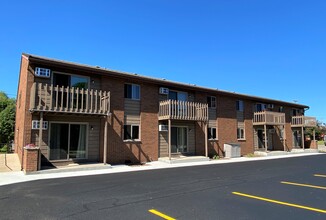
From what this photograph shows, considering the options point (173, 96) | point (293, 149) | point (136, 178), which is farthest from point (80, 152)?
point (293, 149)

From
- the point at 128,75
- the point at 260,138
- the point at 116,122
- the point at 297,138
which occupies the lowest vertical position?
the point at 297,138

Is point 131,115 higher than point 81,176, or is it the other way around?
point 131,115

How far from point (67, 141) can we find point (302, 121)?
25.9 metres

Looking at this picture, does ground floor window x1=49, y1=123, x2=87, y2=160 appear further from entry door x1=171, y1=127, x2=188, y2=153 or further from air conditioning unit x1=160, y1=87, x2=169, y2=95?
entry door x1=171, y1=127, x2=188, y2=153

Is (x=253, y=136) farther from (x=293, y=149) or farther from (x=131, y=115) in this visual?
(x=131, y=115)

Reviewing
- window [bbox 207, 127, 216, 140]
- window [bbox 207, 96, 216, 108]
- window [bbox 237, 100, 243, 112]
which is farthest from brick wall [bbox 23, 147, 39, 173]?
window [bbox 237, 100, 243, 112]

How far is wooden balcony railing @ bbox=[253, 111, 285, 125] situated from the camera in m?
24.3

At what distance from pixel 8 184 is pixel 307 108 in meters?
33.6

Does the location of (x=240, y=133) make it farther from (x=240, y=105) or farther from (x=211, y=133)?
(x=211, y=133)

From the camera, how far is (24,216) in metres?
5.59

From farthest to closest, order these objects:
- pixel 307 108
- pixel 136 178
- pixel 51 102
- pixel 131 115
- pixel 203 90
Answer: pixel 307 108, pixel 203 90, pixel 131 115, pixel 51 102, pixel 136 178

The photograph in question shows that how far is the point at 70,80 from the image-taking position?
1452cm

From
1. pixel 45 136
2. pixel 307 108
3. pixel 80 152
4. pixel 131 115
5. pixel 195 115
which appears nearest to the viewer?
pixel 45 136

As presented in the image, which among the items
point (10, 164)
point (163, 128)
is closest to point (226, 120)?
point (163, 128)
